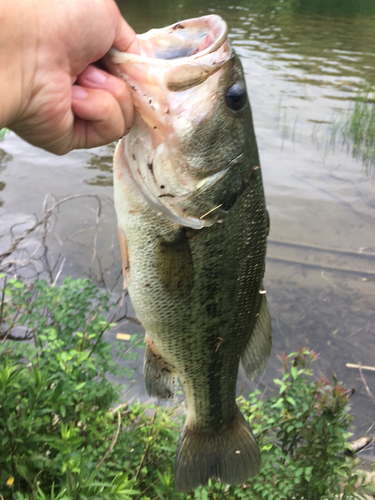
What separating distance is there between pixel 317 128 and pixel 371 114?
994mm

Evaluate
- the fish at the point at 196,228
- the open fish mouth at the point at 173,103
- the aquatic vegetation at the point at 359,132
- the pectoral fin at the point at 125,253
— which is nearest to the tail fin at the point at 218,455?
the fish at the point at 196,228

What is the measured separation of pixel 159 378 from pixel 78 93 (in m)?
1.26

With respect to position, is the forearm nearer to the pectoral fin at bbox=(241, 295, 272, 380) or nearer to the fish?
the fish

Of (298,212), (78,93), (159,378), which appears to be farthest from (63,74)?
(298,212)

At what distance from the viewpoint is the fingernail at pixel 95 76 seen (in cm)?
127

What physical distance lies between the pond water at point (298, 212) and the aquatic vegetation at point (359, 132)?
138mm

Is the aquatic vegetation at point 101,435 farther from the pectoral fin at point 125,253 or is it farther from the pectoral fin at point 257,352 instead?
the pectoral fin at point 125,253

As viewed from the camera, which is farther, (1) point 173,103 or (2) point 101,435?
(2) point 101,435

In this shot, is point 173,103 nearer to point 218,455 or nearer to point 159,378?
point 159,378

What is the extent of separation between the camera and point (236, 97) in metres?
1.42

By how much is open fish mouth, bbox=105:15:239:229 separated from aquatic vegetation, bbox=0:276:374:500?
38.2 inches

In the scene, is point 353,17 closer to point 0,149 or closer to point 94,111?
point 0,149

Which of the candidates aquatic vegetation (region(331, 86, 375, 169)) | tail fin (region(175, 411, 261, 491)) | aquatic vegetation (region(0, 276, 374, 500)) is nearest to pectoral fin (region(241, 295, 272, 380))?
tail fin (region(175, 411, 261, 491))

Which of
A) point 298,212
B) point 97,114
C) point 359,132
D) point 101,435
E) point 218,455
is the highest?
point 97,114
